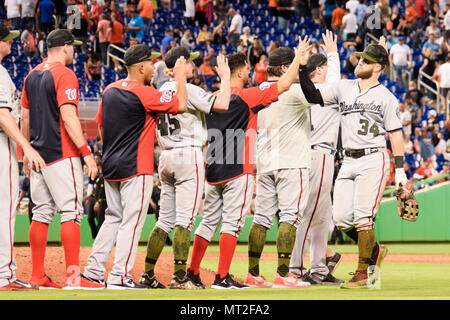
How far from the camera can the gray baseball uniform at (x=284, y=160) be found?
8391 millimetres

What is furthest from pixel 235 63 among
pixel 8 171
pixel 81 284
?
pixel 81 284

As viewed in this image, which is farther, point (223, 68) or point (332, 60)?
point (332, 60)

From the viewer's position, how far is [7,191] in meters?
6.96

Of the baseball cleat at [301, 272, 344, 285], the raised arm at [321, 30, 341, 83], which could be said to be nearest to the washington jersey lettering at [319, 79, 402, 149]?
the raised arm at [321, 30, 341, 83]

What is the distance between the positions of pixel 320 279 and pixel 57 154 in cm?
337

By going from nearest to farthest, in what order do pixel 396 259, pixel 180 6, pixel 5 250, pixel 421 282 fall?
1. pixel 5 250
2. pixel 421 282
3. pixel 396 259
4. pixel 180 6

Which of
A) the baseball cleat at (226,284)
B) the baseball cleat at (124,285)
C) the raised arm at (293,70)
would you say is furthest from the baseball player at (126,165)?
the raised arm at (293,70)

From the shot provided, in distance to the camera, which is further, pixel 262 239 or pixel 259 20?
pixel 259 20

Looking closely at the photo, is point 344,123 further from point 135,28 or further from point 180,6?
point 180,6

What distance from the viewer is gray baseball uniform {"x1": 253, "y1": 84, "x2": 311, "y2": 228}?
27.5 feet

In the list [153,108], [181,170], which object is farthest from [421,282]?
[153,108]

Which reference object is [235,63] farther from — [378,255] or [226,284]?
[378,255]

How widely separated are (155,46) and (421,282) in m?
18.0

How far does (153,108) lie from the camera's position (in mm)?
7457
